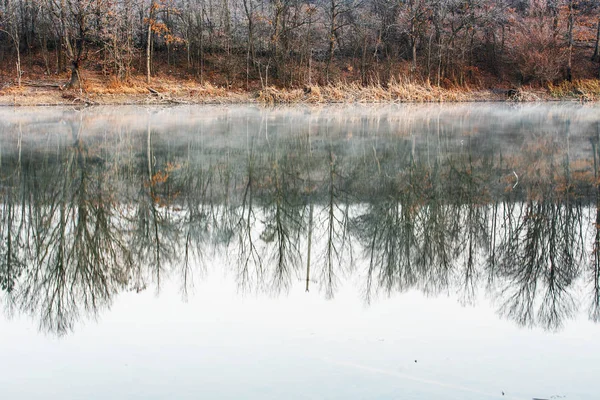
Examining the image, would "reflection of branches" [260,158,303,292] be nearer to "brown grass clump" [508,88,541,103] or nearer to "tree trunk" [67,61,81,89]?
"tree trunk" [67,61,81,89]

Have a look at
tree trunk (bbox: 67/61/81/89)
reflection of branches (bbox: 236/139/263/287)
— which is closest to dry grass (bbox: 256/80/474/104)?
tree trunk (bbox: 67/61/81/89)

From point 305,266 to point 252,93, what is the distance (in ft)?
116

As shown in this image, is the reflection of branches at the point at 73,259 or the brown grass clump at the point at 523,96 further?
the brown grass clump at the point at 523,96

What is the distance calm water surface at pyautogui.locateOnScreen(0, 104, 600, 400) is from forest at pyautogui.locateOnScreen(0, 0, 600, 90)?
29.2 meters

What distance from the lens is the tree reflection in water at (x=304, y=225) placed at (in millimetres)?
5941

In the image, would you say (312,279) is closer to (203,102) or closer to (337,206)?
(337,206)

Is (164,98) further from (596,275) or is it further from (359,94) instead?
(596,275)

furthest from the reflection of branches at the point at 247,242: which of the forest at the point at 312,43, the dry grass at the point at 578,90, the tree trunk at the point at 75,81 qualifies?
the dry grass at the point at 578,90

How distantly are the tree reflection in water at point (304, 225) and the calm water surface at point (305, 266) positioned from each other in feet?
0.10

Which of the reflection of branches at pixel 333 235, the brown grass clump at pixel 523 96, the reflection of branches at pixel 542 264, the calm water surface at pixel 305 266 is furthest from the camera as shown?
the brown grass clump at pixel 523 96

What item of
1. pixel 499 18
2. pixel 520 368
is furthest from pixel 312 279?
pixel 499 18

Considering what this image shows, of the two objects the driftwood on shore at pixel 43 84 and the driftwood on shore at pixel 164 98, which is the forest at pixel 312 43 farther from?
the driftwood on shore at pixel 164 98

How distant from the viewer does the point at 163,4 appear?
46969 mm

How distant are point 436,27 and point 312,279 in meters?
46.2
